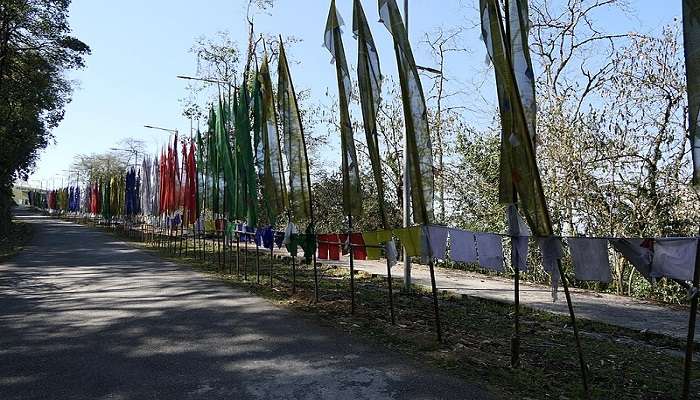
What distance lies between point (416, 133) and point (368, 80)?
1802 mm

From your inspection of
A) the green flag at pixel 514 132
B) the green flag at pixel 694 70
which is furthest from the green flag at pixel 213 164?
the green flag at pixel 694 70

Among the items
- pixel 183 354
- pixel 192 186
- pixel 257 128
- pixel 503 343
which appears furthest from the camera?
pixel 192 186

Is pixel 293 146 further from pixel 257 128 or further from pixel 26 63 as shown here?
pixel 26 63

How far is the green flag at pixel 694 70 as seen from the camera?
396 centimetres

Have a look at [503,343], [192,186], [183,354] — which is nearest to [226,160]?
[192,186]

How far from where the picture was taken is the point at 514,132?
5.46 m

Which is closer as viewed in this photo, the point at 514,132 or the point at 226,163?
the point at 514,132

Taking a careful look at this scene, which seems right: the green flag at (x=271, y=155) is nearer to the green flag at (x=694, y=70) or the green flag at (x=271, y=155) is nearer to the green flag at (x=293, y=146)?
the green flag at (x=293, y=146)

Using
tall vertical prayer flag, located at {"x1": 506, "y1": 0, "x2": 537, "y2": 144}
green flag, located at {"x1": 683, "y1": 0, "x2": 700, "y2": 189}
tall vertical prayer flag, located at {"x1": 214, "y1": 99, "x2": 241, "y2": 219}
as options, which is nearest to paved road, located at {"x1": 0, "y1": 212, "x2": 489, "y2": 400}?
green flag, located at {"x1": 683, "y1": 0, "x2": 700, "y2": 189}

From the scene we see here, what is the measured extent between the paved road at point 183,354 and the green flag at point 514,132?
6.22 ft

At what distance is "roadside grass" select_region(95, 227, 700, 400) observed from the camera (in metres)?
5.39

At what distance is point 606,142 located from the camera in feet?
45.4

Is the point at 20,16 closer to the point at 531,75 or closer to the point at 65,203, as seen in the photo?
the point at 531,75

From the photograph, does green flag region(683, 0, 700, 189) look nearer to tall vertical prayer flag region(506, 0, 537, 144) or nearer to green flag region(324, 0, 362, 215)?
tall vertical prayer flag region(506, 0, 537, 144)
